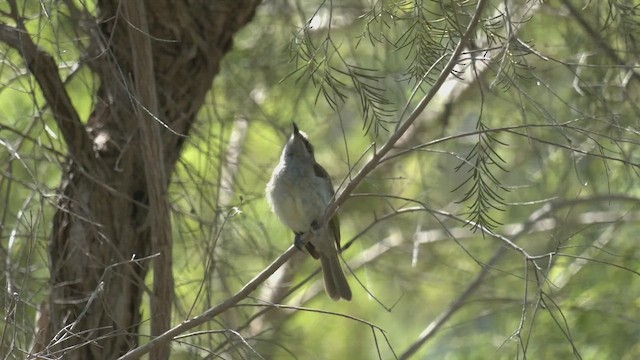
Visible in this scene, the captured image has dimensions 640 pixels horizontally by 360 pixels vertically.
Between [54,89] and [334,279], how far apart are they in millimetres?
1930

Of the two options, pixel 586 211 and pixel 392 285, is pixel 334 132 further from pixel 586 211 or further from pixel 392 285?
pixel 586 211

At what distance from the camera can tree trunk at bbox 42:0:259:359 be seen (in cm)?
373

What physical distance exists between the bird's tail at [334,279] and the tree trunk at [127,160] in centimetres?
113

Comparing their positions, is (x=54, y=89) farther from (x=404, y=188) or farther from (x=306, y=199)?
(x=404, y=188)

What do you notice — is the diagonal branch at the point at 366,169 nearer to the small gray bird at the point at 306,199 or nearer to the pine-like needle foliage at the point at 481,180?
the pine-like needle foliage at the point at 481,180

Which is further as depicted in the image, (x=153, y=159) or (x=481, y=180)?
(x=153, y=159)

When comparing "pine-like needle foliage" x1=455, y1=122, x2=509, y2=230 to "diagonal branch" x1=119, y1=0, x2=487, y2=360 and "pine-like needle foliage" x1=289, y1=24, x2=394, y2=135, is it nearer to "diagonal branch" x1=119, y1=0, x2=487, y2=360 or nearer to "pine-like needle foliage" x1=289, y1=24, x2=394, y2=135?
"diagonal branch" x1=119, y1=0, x2=487, y2=360

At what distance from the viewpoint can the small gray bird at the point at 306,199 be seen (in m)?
4.99

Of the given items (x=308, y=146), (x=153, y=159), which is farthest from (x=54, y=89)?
(x=308, y=146)

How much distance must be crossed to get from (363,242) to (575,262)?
1.85 metres

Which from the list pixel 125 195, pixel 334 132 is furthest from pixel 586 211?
pixel 125 195

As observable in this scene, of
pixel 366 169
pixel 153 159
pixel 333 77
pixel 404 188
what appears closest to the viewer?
pixel 366 169

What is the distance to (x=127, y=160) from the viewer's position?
417cm

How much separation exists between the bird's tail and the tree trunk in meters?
1.13
